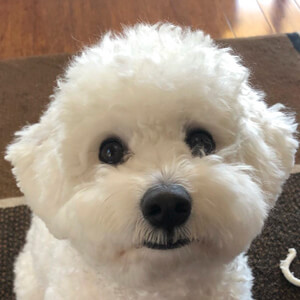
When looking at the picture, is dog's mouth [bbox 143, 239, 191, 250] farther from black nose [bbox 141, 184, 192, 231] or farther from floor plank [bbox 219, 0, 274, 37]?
floor plank [bbox 219, 0, 274, 37]

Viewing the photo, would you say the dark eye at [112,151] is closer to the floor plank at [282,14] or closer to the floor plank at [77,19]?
the floor plank at [77,19]

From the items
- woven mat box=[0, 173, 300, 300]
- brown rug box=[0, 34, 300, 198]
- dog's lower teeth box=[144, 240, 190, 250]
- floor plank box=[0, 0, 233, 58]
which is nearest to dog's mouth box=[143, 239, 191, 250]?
dog's lower teeth box=[144, 240, 190, 250]

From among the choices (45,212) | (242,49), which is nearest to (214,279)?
(45,212)

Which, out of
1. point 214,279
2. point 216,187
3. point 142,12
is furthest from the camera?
point 142,12

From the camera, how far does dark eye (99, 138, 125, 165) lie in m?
0.86

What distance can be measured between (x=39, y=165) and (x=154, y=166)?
0.91ft

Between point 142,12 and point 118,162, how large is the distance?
189 centimetres

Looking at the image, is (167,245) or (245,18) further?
(245,18)

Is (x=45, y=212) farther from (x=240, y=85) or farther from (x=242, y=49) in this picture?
(x=242, y=49)

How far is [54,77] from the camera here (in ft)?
7.06

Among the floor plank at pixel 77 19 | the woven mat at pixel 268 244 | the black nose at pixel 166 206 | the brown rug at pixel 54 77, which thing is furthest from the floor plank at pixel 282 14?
the black nose at pixel 166 206

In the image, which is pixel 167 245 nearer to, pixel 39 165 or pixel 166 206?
pixel 166 206

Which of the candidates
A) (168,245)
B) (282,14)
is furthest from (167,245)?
(282,14)

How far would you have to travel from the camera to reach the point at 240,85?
880 mm
